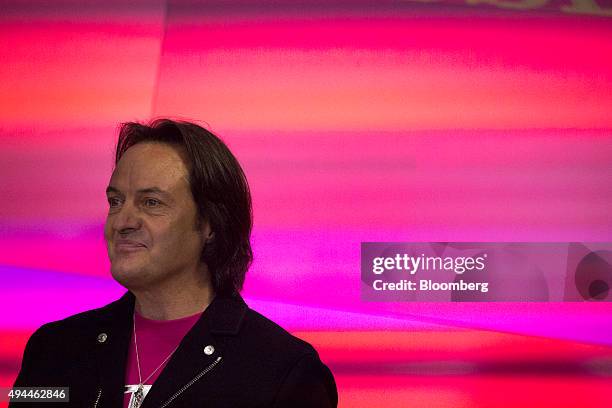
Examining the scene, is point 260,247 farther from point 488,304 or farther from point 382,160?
point 488,304

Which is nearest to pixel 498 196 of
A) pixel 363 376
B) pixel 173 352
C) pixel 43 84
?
pixel 363 376

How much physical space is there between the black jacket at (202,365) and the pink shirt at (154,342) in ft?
0.08

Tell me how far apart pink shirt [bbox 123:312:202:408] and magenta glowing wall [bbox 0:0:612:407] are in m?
0.84

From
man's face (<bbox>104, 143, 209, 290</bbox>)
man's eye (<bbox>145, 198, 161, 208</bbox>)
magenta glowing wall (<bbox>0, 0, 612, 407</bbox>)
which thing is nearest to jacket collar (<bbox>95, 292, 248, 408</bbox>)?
man's face (<bbox>104, 143, 209, 290</bbox>)

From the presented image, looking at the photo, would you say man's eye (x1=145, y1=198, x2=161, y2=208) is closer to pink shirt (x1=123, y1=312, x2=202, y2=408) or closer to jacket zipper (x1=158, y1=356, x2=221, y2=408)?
pink shirt (x1=123, y1=312, x2=202, y2=408)

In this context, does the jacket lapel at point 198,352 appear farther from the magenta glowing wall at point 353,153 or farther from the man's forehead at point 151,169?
the magenta glowing wall at point 353,153

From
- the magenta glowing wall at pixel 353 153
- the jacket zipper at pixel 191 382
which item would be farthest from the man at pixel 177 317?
the magenta glowing wall at pixel 353 153

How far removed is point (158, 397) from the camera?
180 cm

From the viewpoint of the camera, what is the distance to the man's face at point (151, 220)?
6.26ft

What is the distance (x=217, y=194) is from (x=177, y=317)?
0.29m

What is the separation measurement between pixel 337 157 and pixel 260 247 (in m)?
0.37

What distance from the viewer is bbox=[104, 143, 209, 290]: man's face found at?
6.26 ft

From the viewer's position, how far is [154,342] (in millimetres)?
1927

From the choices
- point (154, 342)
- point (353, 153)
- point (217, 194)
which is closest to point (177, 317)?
point (154, 342)
